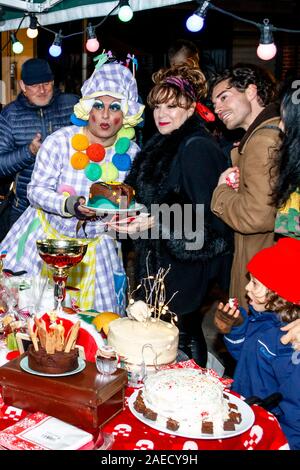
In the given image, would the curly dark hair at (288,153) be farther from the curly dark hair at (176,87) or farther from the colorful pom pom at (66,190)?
the colorful pom pom at (66,190)

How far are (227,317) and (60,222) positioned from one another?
135cm

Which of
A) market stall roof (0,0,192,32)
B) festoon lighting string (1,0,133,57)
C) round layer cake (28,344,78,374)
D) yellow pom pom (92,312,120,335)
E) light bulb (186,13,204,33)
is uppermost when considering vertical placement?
market stall roof (0,0,192,32)

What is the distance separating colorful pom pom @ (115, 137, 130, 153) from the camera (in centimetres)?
351

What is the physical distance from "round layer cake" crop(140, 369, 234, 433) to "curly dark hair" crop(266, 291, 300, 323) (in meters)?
0.53

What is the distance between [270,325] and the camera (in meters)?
2.32

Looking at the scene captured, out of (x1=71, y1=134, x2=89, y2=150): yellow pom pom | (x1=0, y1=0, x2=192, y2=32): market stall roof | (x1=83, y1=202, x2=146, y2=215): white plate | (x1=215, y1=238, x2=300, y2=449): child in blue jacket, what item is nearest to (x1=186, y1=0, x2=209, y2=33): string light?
(x1=0, y1=0, x2=192, y2=32): market stall roof

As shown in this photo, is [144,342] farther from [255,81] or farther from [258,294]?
[255,81]

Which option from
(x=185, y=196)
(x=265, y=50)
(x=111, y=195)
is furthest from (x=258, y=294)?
(x=265, y=50)

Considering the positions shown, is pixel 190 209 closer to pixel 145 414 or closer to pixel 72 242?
pixel 72 242

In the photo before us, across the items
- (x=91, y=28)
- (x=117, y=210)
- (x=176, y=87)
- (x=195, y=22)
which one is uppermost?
(x=91, y=28)

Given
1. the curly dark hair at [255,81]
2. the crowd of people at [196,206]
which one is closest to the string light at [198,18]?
the crowd of people at [196,206]

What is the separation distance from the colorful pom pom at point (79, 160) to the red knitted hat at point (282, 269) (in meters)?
1.44

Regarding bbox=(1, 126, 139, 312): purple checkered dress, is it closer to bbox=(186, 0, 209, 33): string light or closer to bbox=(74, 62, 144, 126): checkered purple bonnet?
bbox=(74, 62, 144, 126): checkered purple bonnet

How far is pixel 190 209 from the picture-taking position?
2.98m
